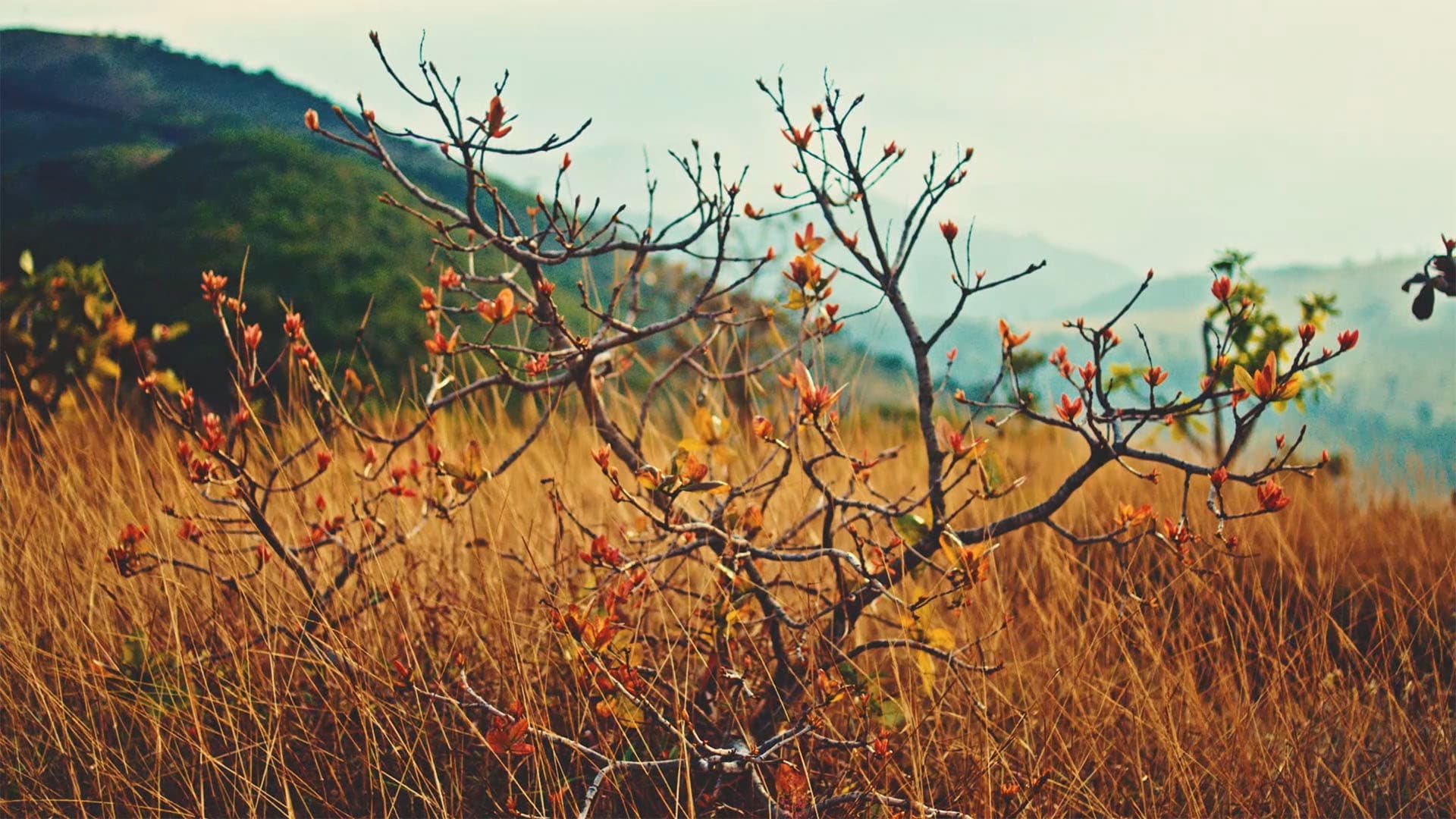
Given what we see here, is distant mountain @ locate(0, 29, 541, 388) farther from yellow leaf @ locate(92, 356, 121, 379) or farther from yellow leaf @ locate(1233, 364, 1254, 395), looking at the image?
yellow leaf @ locate(1233, 364, 1254, 395)

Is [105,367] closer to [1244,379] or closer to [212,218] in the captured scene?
[212,218]

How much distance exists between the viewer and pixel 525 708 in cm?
172

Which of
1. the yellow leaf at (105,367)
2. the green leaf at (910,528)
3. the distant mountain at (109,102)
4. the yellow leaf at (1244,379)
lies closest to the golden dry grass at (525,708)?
the green leaf at (910,528)

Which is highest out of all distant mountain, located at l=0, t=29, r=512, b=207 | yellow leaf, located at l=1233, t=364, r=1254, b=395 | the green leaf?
distant mountain, located at l=0, t=29, r=512, b=207

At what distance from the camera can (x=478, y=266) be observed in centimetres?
830

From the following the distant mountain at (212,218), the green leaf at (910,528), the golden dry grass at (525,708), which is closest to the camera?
the green leaf at (910,528)

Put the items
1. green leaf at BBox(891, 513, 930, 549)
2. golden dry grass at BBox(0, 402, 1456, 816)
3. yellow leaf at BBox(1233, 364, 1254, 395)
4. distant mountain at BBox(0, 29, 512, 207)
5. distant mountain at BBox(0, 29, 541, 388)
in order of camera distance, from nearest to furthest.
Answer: yellow leaf at BBox(1233, 364, 1254, 395)
green leaf at BBox(891, 513, 930, 549)
golden dry grass at BBox(0, 402, 1456, 816)
distant mountain at BBox(0, 29, 541, 388)
distant mountain at BBox(0, 29, 512, 207)

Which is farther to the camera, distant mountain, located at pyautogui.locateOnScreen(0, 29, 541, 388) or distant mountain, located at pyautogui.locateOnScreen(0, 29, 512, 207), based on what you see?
distant mountain, located at pyautogui.locateOnScreen(0, 29, 512, 207)

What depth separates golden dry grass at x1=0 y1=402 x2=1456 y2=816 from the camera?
2.03m

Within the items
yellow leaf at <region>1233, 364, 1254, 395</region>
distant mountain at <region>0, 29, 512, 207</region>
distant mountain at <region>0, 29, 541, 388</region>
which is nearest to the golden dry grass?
yellow leaf at <region>1233, 364, 1254, 395</region>

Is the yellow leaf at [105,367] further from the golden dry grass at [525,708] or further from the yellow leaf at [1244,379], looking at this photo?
the yellow leaf at [1244,379]

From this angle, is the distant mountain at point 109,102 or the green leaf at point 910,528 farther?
the distant mountain at point 109,102

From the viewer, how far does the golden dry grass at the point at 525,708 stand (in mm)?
2033

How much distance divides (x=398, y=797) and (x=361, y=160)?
8.95 metres
